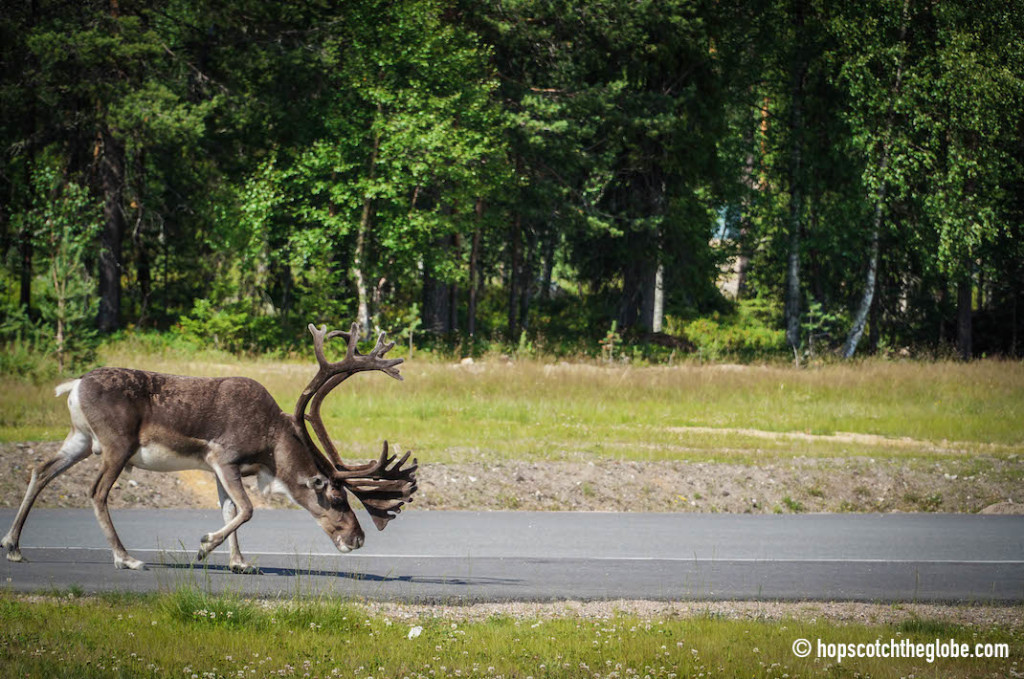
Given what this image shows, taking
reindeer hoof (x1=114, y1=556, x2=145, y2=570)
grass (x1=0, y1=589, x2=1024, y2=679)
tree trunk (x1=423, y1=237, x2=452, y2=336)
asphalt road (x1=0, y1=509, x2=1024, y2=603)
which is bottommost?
asphalt road (x1=0, y1=509, x2=1024, y2=603)

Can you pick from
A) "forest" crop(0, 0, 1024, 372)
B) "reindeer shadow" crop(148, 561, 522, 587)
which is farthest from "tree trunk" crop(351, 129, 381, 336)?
"reindeer shadow" crop(148, 561, 522, 587)

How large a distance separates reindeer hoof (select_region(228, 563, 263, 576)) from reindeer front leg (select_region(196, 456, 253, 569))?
0.58m

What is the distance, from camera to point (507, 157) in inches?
1446

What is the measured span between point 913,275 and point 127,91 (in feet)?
88.7

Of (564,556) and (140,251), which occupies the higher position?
(140,251)

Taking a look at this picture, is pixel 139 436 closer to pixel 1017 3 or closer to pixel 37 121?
pixel 37 121

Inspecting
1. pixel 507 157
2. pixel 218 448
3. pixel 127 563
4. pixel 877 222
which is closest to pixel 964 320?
pixel 877 222

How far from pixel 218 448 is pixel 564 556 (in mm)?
3753

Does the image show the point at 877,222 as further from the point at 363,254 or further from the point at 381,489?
the point at 381,489

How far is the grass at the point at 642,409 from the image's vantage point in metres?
17.7

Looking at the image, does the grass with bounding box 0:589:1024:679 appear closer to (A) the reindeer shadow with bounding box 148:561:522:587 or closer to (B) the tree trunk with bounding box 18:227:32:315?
(A) the reindeer shadow with bounding box 148:561:522:587

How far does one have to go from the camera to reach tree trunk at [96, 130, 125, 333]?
33875mm

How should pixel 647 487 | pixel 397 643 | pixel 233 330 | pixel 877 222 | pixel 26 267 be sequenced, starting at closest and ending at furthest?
1. pixel 397 643
2. pixel 647 487
3. pixel 233 330
4. pixel 877 222
5. pixel 26 267

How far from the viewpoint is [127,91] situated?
106ft
